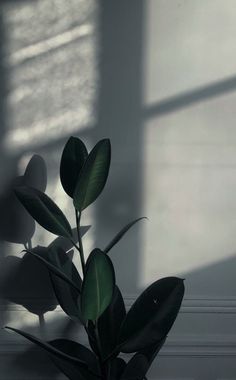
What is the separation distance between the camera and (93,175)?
122cm

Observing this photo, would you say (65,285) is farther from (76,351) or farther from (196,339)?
(196,339)

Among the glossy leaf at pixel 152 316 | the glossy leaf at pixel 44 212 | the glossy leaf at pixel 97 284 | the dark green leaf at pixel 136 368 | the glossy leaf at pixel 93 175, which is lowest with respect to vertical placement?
the dark green leaf at pixel 136 368

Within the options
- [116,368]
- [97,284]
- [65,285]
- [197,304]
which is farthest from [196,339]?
[97,284]

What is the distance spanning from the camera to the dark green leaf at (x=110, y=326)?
4.34 ft

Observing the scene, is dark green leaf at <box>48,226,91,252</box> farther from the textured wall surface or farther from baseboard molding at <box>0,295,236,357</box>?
baseboard molding at <box>0,295,236,357</box>

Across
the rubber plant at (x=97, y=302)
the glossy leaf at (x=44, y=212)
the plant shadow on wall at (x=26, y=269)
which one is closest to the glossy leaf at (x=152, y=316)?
the rubber plant at (x=97, y=302)

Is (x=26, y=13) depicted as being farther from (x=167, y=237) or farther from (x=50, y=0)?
(x=167, y=237)

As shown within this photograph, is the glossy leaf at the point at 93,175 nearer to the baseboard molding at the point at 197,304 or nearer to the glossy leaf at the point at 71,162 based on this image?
the glossy leaf at the point at 71,162

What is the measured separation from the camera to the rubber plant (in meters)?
1.22

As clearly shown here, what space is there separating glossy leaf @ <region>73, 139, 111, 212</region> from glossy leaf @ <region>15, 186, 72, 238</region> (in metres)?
0.06

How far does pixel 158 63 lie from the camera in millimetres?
1479

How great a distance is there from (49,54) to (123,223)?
1.69ft

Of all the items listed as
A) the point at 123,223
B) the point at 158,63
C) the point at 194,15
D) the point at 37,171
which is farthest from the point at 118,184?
the point at 194,15

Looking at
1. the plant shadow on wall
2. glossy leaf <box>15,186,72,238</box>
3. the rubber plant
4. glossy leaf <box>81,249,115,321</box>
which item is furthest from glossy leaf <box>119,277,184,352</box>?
the plant shadow on wall
